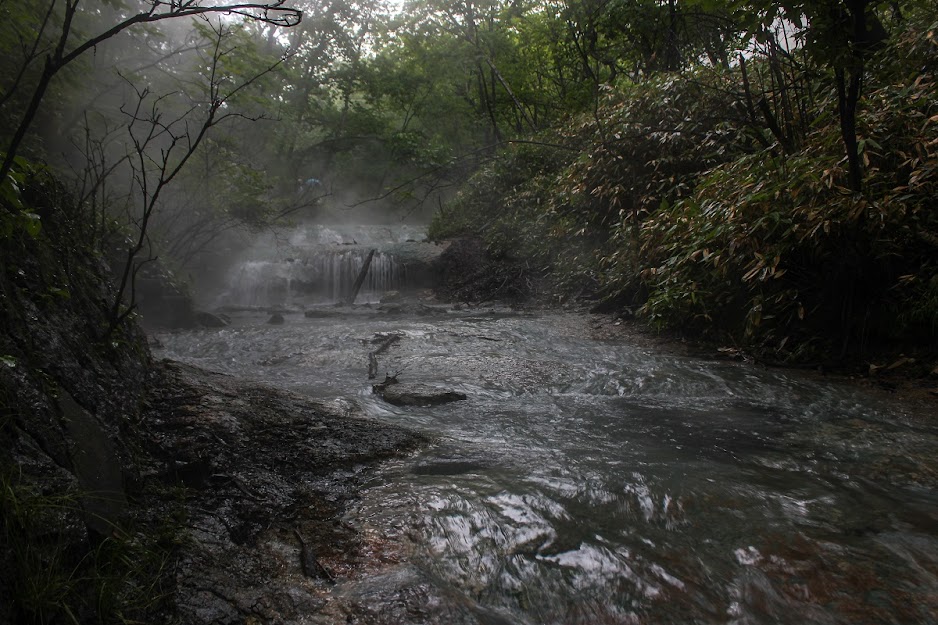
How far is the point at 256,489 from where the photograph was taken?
8.15 feet

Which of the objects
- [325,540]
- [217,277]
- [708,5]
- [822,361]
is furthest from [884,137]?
[217,277]

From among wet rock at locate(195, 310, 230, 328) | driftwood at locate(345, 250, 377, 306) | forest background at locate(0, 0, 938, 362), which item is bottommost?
wet rock at locate(195, 310, 230, 328)

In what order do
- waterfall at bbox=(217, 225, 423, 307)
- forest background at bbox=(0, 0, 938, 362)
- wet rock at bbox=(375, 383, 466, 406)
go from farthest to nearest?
1. waterfall at bbox=(217, 225, 423, 307)
2. wet rock at bbox=(375, 383, 466, 406)
3. forest background at bbox=(0, 0, 938, 362)

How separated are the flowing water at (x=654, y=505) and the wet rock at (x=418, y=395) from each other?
0.42 ft

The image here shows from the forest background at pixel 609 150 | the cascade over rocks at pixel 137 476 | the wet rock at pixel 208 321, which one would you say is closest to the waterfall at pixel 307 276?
the forest background at pixel 609 150

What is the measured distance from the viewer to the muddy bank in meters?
1.79

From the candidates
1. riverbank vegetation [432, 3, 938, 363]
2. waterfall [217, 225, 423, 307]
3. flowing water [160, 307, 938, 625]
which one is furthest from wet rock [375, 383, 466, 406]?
waterfall [217, 225, 423, 307]

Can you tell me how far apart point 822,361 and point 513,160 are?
915cm

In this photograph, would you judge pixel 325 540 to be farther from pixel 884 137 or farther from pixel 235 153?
pixel 235 153

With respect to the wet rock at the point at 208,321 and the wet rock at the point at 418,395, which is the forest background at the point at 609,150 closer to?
the wet rock at the point at 208,321

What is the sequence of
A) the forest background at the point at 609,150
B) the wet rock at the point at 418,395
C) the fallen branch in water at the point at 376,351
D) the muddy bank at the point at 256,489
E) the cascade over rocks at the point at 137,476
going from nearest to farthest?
the cascade over rocks at the point at 137,476 < the muddy bank at the point at 256,489 < the forest background at the point at 609,150 < the wet rock at the point at 418,395 < the fallen branch in water at the point at 376,351

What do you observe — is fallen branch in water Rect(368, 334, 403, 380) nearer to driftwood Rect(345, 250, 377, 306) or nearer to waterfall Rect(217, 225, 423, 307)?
driftwood Rect(345, 250, 377, 306)

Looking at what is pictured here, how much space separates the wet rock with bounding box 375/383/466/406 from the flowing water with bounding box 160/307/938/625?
128 millimetres

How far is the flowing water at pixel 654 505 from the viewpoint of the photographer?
187 cm
